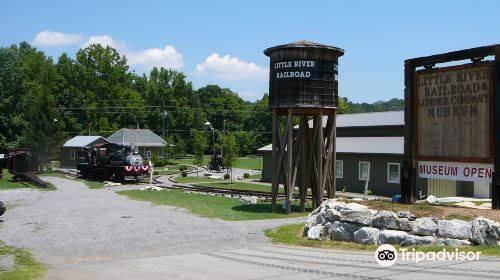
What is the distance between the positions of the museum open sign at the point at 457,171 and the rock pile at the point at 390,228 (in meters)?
2.24

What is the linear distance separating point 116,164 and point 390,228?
33.1 metres

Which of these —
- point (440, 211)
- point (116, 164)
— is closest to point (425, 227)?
point (440, 211)

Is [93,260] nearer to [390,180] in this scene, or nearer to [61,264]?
[61,264]

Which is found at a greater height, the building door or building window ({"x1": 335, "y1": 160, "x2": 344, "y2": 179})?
building window ({"x1": 335, "y1": 160, "x2": 344, "y2": 179})

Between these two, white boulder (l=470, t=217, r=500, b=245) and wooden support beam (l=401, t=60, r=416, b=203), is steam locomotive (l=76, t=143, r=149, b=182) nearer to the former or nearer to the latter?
wooden support beam (l=401, t=60, r=416, b=203)

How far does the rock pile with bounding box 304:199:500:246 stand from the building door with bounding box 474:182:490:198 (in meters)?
17.5

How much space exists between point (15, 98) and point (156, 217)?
5976 centimetres

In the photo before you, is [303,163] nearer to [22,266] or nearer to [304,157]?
[304,157]

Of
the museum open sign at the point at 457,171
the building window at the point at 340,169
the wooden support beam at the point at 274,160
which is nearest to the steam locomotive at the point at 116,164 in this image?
the building window at the point at 340,169

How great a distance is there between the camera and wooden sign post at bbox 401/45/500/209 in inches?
611

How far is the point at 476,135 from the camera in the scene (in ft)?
52.3

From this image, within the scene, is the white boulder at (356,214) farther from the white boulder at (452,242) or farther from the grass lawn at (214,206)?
the grass lawn at (214,206)

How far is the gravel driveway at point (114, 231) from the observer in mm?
15461

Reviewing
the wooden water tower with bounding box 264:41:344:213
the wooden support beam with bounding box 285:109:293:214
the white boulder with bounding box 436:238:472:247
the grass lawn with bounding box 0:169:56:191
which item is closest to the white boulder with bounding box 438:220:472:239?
the white boulder with bounding box 436:238:472:247
